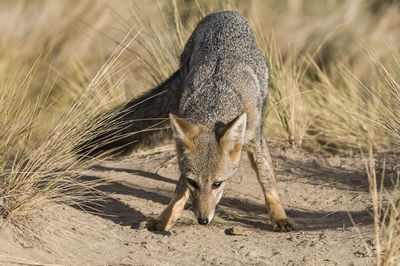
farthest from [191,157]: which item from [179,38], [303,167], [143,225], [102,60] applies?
[102,60]

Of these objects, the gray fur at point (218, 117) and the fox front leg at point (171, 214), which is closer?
the gray fur at point (218, 117)

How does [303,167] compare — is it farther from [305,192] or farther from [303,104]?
[303,104]

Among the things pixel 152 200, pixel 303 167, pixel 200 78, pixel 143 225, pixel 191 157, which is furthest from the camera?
pixel 303 167

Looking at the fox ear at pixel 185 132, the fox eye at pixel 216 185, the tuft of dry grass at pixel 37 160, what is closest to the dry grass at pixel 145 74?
the tuft of dry grass at pixel 37 160

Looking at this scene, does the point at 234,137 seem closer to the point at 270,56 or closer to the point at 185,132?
the point at 185,132

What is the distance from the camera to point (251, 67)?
475cm

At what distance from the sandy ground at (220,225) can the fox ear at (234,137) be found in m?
0.63

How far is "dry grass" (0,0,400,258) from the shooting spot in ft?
13.6

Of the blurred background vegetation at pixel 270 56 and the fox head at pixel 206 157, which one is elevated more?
the blurred background vegetation at pixel 270 56

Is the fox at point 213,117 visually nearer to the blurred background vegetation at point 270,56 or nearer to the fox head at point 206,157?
the fox head at point 206,157

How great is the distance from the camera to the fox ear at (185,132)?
3778mm

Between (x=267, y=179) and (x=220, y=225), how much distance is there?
534 mm

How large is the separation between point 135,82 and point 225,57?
227cm

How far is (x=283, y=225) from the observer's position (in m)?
4.28
